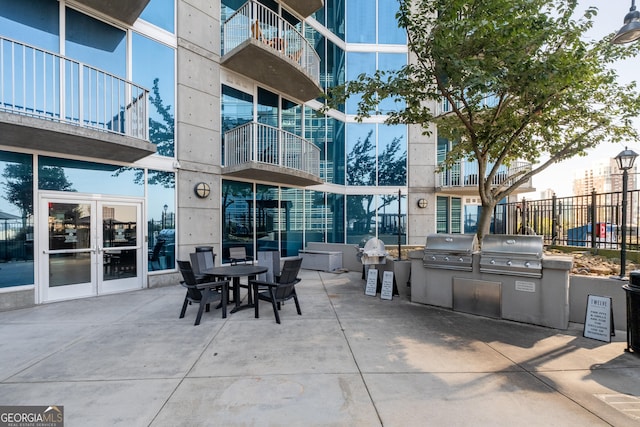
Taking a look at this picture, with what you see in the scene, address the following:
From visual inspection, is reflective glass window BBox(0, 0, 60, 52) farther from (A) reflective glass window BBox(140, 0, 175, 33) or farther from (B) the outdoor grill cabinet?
(B) the outdoor grill cabinet

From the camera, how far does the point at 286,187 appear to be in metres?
10.9

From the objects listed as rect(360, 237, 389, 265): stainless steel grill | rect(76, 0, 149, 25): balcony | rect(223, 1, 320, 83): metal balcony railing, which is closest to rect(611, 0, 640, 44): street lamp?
rect(360, 237, 389, 265): stainless steel grill

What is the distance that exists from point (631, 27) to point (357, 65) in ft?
32.9

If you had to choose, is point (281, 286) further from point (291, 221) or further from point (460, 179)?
point (460, 179)

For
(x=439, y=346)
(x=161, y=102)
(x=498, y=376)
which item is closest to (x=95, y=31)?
(x=161, y=102)

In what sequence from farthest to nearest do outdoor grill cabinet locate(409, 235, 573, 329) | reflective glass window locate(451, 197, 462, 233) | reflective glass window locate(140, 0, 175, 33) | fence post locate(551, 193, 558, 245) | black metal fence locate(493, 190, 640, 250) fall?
reflective glass window locate(451, 197, 462, 233)
fence post locate(551, 193, 558, 245)
black metal fence locate(493, 190, 640, 250)
reflective glass window locate(140, 0, 175, 33)
outdoor grill cabinet locate(409, 235, 573, 329)

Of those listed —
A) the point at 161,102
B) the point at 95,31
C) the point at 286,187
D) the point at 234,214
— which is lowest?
the point at 234,214

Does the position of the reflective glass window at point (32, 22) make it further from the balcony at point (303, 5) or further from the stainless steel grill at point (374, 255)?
the stainless steel grill at point (374, 255)

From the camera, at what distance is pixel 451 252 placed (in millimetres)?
5531

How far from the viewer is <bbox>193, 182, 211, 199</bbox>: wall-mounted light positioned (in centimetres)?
828

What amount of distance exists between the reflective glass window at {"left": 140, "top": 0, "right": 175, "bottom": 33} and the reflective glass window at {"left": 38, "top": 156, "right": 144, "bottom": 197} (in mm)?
4041

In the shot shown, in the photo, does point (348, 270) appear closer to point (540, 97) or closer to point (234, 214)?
point (234, 214)

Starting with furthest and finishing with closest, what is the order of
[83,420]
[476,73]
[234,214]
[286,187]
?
[286,187] < [234,214] < [476,73] < [83,420]

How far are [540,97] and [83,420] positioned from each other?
7938 millimetres
